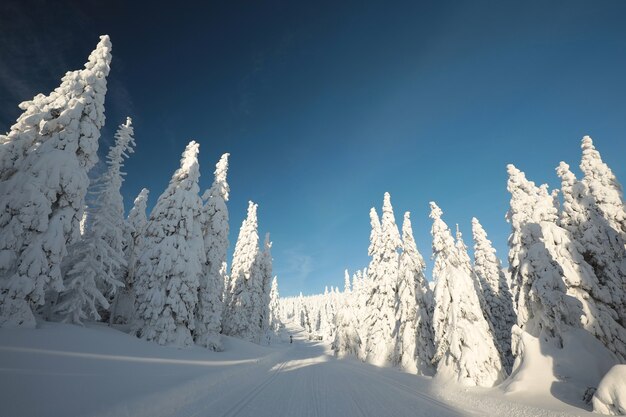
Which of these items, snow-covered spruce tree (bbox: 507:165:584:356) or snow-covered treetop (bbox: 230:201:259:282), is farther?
snow-covered treetop (bbox: 230:201:259:282)

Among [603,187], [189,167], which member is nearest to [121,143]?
[189,167]

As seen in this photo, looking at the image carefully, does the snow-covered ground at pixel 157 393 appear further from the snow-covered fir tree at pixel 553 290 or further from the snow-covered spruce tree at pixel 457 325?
the snow-covered fir tree at pixel 553 290

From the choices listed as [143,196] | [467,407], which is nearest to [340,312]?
[143,196]

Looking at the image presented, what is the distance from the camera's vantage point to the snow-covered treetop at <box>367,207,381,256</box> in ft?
125

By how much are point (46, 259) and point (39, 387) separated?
870cm

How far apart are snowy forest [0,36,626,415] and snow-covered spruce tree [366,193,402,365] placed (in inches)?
6.5

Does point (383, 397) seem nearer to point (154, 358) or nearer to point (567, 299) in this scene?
point (567, 299)

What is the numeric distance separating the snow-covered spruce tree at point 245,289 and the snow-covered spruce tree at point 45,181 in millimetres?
30989

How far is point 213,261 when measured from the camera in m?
30.1

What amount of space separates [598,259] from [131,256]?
40629 millimetres

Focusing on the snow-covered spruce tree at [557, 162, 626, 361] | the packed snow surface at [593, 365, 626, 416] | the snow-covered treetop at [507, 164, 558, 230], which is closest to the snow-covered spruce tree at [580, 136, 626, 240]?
the snow-covered spruce tree at [557, 162, 626, 361]

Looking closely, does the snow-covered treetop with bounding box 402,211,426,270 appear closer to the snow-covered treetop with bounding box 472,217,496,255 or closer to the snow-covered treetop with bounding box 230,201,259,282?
the snow-covered treetop with bounding box 472,217,496,255

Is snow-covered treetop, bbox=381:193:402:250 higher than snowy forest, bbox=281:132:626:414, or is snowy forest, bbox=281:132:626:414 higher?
snow-covered treetop, bbox=381:193:402:250

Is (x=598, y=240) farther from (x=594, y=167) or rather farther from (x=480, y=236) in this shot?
(x=480, y=236)
